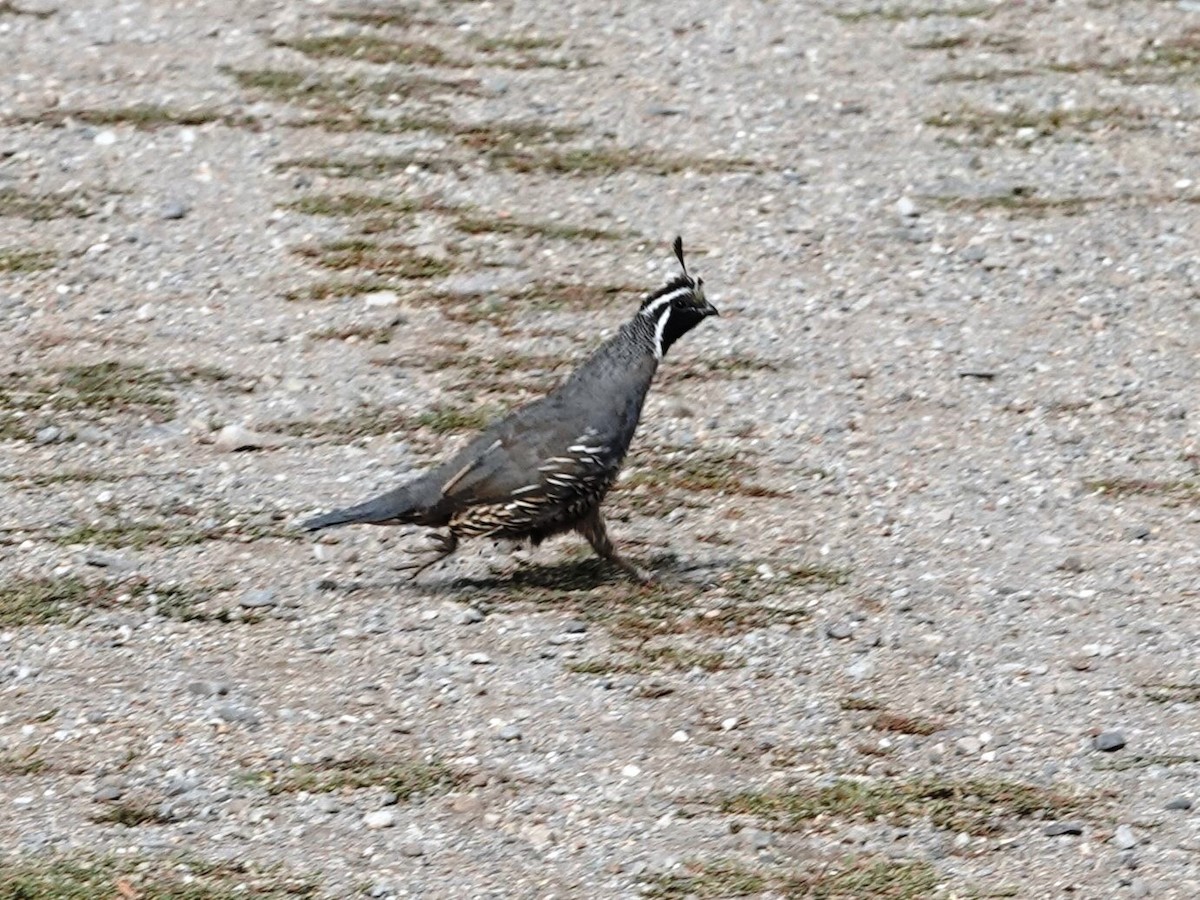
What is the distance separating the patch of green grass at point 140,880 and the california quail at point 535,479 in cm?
206

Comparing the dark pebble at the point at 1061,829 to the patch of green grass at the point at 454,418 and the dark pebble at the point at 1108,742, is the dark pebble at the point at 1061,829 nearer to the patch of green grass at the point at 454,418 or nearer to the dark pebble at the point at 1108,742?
the dark pebble at the point at 1108,742

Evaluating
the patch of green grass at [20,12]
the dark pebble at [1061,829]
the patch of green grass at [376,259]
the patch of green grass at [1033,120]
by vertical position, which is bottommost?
the dark pebble at [1061,829]

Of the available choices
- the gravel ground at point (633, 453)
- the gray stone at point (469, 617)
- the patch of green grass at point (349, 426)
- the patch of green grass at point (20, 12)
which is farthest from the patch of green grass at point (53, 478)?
the patch of green grass at point (20, 12)

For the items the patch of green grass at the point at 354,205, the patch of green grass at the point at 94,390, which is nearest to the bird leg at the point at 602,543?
the patch of green grass at the point at 94,390

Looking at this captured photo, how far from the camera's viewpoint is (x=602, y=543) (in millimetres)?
8414

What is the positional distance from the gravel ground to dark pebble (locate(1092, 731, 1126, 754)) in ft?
0.06

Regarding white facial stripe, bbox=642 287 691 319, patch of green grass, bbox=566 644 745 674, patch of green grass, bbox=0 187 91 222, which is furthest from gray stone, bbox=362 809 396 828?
patch of green grass, bbox=0 187 91 222

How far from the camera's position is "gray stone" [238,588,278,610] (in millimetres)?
8070

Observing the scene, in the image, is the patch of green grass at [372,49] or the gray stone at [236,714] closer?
the gray stone at [236,714]

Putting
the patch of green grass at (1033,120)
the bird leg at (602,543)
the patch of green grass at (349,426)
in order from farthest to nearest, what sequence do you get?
the patch of green grass at (1033,120)
the patch of green grass at (349,426)
the bird leg at (602,543)

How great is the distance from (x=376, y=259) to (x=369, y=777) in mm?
5412

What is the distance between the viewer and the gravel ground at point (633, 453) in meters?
6.61

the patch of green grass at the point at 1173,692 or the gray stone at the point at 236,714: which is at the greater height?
the patch of green grass at the point at 1173,692

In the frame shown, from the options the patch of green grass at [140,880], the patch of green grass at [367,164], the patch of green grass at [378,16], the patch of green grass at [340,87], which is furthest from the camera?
the patch of green grass at [378,16]
